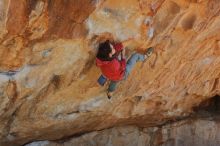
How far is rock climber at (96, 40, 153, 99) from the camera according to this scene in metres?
5.38

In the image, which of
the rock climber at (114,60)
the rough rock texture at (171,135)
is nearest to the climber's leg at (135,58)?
→ the rock climber at (114,60)

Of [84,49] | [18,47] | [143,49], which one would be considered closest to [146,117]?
[143,49]

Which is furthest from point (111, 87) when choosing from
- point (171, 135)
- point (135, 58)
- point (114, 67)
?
→ point (171, 135)

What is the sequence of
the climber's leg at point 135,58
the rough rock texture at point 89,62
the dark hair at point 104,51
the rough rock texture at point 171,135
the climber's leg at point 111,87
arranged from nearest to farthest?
the rough rock texture at point 89,62, the dark hair at point 104,51, the climber's leg at point 135,58, the climber's leg at point 111,87, the rough rock texture at point 171,135

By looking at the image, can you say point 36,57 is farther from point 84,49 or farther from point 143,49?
point 143,49

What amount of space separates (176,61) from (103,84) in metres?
1.26

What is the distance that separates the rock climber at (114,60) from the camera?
538 centimetres

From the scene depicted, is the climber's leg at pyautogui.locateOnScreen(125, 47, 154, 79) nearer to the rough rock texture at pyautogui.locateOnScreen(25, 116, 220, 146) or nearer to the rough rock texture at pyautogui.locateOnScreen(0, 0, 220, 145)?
the rough rock texture at pyautogui.locateOnScreen(0, 0, 220, 145)

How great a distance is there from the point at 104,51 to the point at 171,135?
10.8ft

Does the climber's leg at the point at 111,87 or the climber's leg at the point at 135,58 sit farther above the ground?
the climber's leg at the point at 135,58

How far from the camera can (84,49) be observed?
18.2 ft

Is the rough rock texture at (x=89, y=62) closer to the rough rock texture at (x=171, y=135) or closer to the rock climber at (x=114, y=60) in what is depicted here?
the rock climber at (x=114, y=60)

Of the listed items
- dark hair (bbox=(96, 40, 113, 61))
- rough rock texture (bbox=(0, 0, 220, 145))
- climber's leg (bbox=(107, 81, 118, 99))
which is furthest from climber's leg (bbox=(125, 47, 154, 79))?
dark hair (bbox=(96, 40, 113, 61))

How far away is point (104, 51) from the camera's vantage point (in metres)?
5.37
